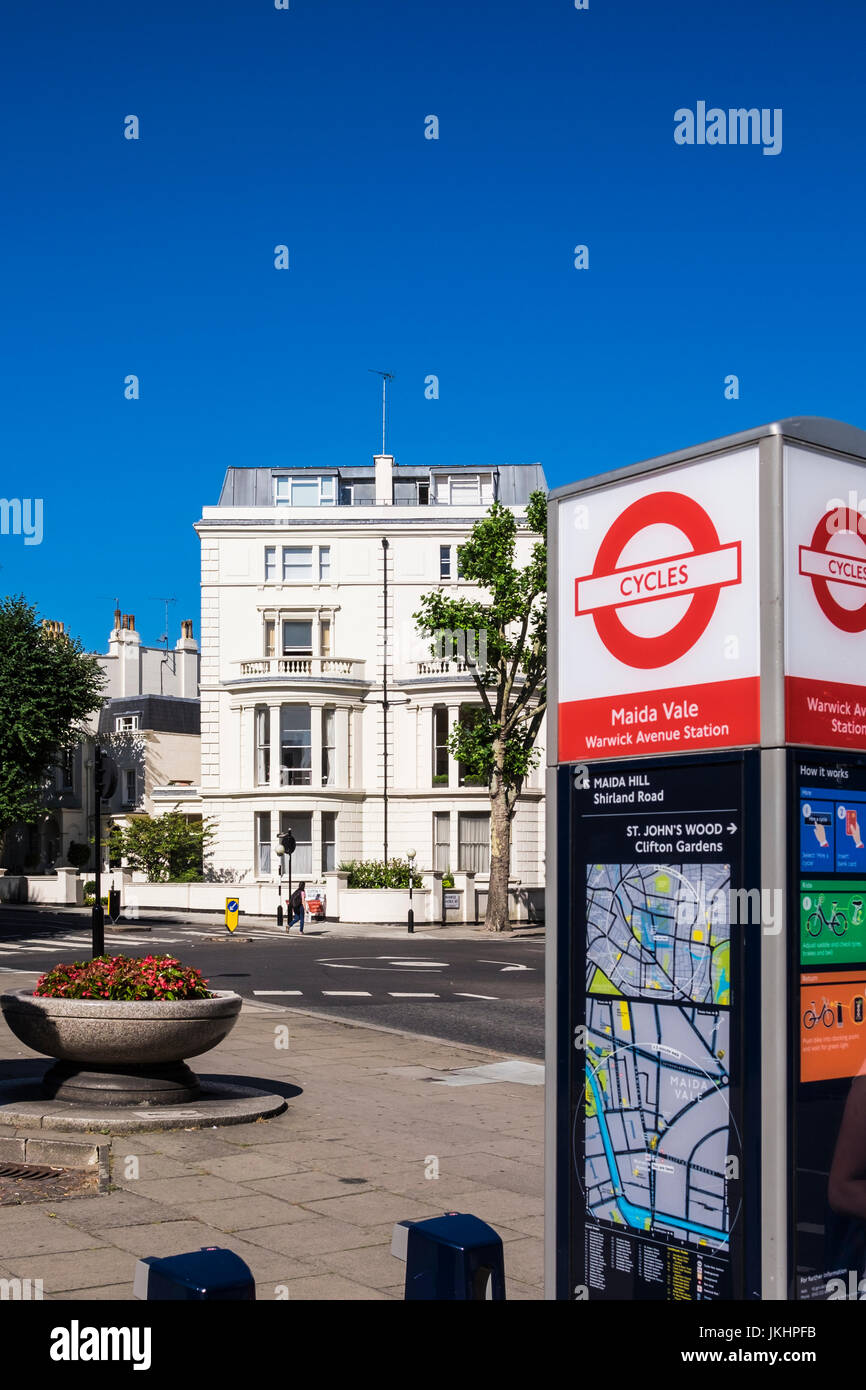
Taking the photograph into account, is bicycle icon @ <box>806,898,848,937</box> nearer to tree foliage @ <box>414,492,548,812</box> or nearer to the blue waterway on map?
the blue waterway on map

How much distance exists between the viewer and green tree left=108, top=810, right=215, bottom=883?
52469mm

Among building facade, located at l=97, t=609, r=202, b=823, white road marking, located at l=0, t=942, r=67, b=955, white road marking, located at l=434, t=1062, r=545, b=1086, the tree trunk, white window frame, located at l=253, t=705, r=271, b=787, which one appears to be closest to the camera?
white road marking, located at l=434, t=1062, r=545, b=1086

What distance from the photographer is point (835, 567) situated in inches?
184

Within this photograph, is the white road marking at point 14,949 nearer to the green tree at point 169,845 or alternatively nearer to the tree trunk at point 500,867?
the tree trunk at point 500,867

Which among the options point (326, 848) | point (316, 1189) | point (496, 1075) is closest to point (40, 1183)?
point (316, 1189)

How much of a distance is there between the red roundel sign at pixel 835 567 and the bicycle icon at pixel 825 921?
93cm

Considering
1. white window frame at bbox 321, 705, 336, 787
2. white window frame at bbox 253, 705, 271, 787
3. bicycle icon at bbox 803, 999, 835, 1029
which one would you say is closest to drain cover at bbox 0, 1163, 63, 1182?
bicycle icon at bbox 803, 999, 835, 1029

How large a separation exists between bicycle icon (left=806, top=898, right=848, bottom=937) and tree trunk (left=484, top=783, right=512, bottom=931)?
38.4 metres

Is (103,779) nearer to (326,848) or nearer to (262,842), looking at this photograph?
(326,848)

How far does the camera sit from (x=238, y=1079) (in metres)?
12.9

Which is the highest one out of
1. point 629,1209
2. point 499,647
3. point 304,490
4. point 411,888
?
point 304,490

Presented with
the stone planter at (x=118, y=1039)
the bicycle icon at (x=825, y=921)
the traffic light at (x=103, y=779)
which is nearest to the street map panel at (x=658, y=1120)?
the bicycle icon at (x=825, y=921)

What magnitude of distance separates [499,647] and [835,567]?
1475 inches
